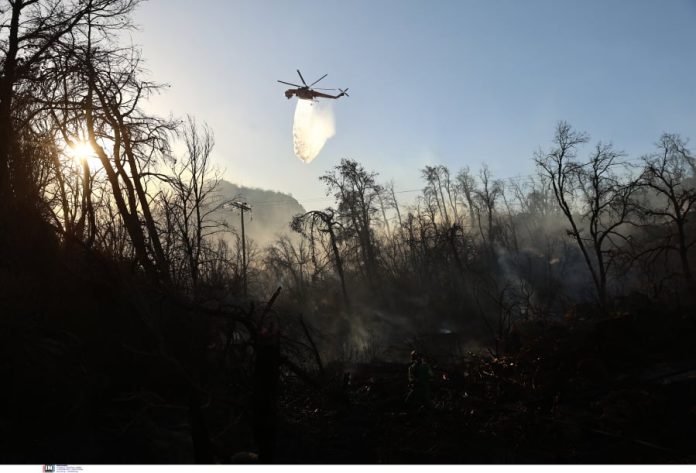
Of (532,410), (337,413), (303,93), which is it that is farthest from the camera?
(303,93)

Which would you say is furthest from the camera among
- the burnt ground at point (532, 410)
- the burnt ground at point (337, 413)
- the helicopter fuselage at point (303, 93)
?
the helicopter fuselage at point (303, 93)

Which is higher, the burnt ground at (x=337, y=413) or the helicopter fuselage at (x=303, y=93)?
the helicopter fuselage at (x=303, y=93)

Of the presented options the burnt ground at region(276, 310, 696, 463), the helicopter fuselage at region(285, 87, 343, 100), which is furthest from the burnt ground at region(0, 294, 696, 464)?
the helicopter fuselage at region(285, 87, 343, 100)

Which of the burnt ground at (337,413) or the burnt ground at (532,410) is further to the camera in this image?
the burnt ground at (532,410)

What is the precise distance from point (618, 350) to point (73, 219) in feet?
54.3

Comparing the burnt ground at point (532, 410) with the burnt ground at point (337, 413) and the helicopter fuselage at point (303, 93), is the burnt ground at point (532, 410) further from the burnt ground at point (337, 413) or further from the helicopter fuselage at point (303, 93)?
the helicopter fuselage at point (303, 93)

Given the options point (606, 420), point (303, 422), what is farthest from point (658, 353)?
point (303, 422)

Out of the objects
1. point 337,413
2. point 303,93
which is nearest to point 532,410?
point 337,413

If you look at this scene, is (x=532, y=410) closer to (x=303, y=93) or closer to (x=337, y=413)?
(x=337, y=413)

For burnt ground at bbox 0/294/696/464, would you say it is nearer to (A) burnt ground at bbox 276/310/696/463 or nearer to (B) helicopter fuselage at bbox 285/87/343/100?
(A) burnt ground at bbox 276/310/696/463

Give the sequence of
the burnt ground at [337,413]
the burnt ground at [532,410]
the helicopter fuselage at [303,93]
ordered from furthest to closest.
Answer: the helicopter fuselage at [303,93]
the burnt ground at [532,410]
the burnt ground at [337,413]

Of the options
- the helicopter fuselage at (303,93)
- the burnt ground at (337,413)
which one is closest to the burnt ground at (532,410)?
the burnt ground at (337,413)

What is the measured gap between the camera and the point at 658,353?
15.8 meters

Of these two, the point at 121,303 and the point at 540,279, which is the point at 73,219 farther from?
the point at 540,279
